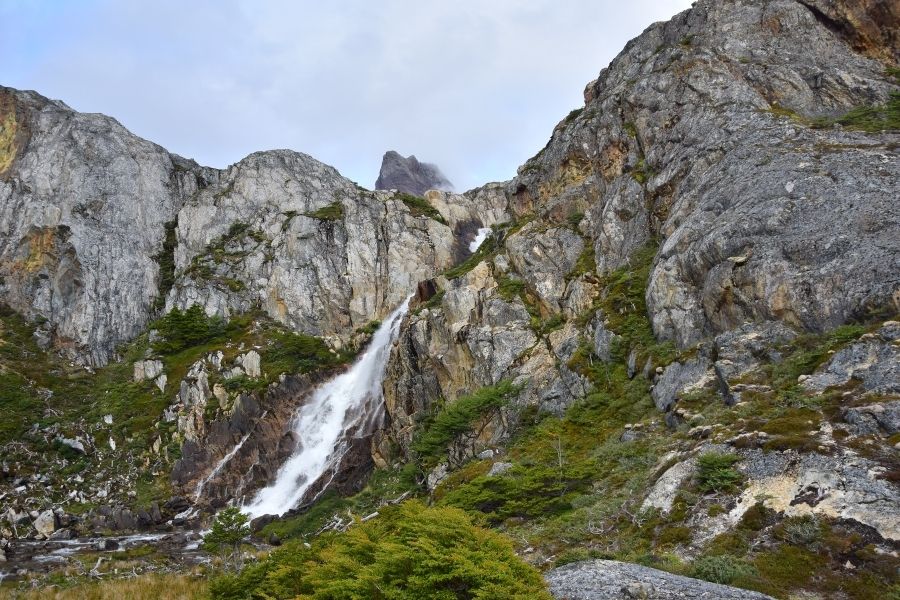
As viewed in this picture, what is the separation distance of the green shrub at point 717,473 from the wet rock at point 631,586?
5287 millimetres

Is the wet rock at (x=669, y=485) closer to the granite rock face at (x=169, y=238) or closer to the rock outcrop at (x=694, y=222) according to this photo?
the rock outcrop at (x=694, y=222)

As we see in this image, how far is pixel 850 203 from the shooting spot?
97.8 ft

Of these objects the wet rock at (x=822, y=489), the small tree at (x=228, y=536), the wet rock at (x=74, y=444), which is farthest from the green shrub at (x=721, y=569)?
the wet rock at (x=74, y=444)

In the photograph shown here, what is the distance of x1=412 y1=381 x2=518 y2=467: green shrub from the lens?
3869cm

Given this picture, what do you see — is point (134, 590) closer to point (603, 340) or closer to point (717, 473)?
point (717, 473)

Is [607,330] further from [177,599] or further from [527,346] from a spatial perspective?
[177,599]

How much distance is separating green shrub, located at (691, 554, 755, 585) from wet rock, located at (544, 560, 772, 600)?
0.78m

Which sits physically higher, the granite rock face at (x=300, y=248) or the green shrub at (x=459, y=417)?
the granite rock face at (x=300, y=248)

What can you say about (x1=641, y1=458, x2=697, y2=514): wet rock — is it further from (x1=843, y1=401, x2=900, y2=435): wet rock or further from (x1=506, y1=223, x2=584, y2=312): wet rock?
(x1=506, y1=223, x2=584, y2=312): wet rock

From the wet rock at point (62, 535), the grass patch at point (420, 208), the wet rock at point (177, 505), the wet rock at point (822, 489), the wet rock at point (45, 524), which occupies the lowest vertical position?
the wet rock at point (822, 489)

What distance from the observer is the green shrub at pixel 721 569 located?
12.8 m

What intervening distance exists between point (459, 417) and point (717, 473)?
2290 cm

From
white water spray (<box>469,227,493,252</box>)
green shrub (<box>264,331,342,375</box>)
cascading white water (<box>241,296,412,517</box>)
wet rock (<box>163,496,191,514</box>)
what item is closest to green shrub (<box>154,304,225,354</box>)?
green shrub (<box>264,331,342,375</box>)

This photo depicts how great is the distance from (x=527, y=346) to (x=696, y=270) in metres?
14.8
